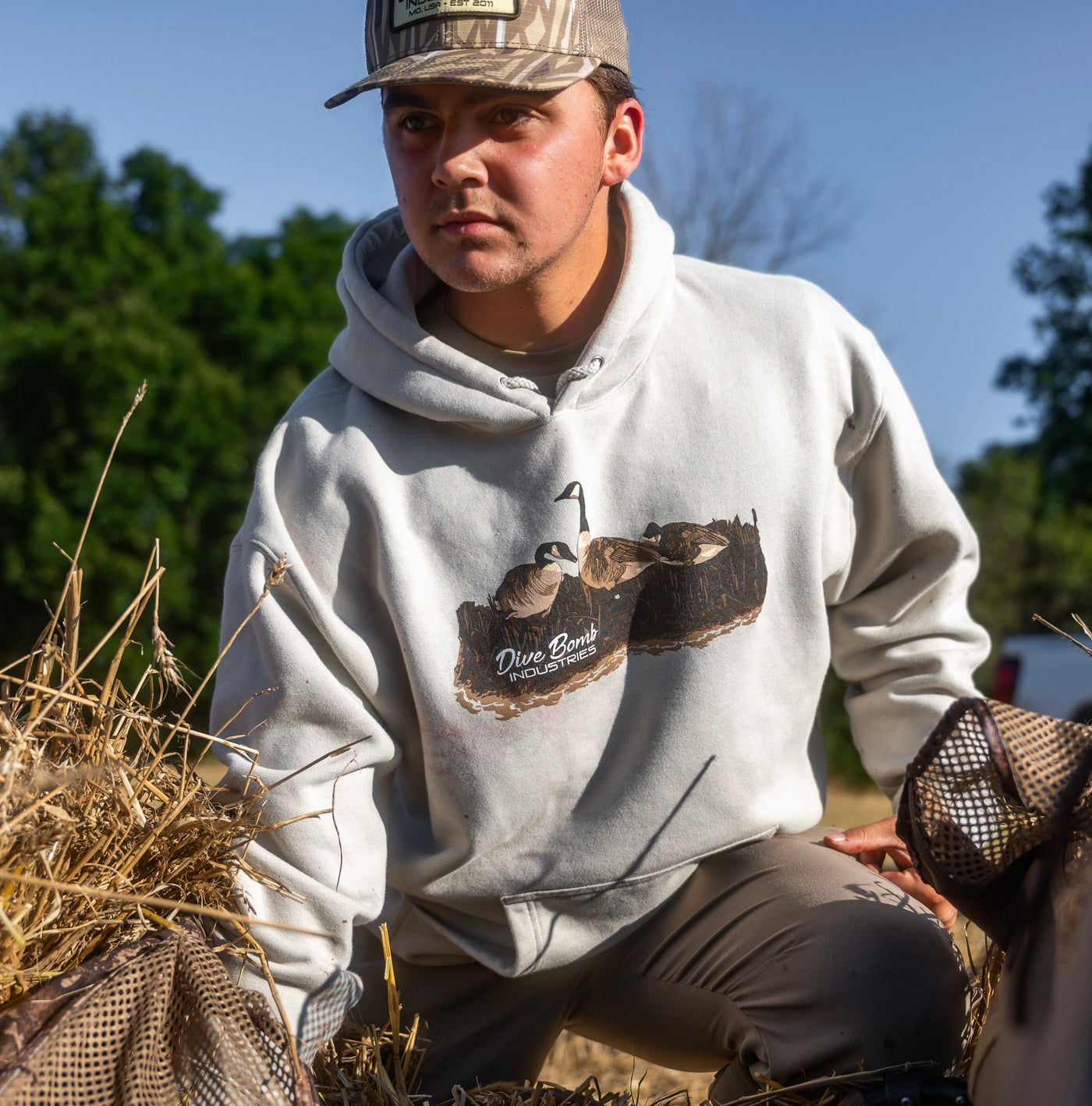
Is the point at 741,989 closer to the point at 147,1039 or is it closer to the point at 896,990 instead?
the point at 896,990

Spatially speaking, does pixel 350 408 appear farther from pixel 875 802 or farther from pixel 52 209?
pixel 52 209

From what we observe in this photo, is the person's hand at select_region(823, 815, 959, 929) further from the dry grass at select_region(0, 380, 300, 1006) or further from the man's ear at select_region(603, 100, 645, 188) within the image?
the man's ear at select_region(603, 100, 645, 188)

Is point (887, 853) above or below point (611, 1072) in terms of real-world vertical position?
above

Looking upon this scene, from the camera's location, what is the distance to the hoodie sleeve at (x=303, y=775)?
1.84m

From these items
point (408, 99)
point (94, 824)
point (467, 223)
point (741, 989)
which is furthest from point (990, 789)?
point (408, 99)

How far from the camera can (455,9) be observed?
2.13 m

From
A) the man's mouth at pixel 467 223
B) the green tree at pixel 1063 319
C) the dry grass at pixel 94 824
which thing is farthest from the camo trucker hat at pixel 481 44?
the green tree at pixel 1063 319

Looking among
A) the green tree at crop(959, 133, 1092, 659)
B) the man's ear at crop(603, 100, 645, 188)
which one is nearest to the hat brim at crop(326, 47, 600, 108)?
the man's ear at crop(603, 100, 645, 188)

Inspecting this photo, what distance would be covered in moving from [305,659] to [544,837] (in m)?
0.57

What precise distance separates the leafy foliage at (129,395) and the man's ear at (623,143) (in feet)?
35.3

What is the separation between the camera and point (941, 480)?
2367 mm

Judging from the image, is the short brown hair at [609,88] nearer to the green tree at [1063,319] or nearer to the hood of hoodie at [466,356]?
the hood of hoodie at [466,356]

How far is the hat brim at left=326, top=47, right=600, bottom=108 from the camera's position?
2.04 m

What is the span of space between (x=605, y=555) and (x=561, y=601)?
0.12 m
